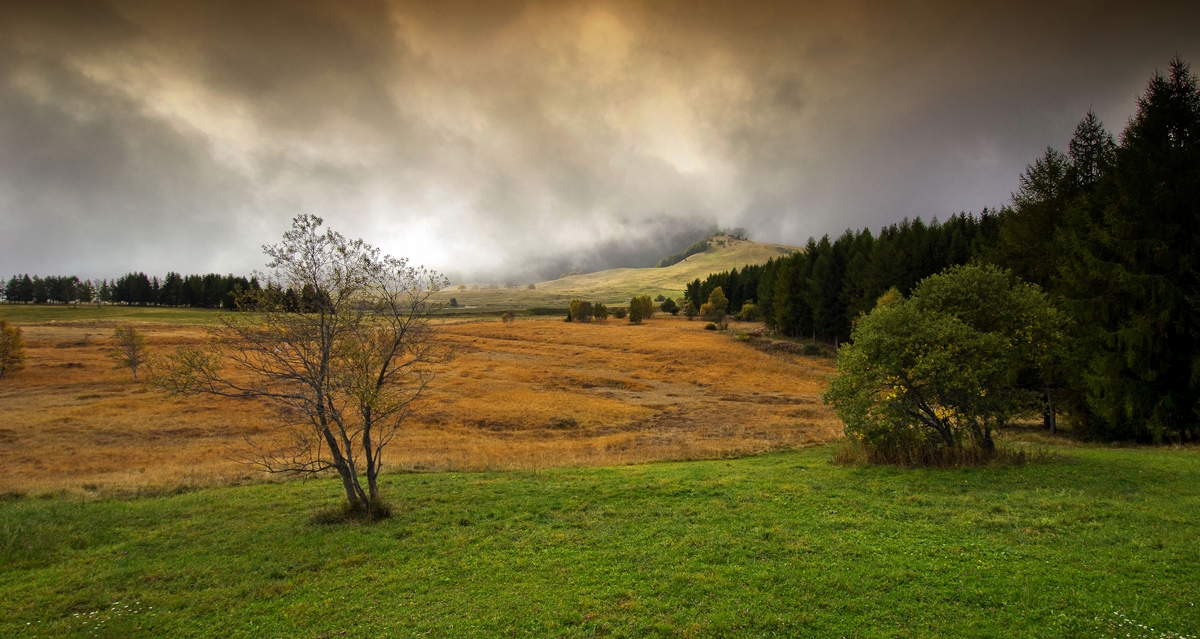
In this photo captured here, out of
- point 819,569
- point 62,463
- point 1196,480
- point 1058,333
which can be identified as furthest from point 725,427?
point 62,463

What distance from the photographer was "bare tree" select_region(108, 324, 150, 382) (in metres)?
54.8

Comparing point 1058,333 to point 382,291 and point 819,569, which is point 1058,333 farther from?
point 382,291

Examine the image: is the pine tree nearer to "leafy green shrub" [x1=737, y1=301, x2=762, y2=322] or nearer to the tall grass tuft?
the tall grass tuft

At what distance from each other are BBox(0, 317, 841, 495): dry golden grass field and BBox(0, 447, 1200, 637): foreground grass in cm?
827

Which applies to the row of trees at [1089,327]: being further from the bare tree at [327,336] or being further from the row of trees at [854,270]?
the bare tree at [327,336]

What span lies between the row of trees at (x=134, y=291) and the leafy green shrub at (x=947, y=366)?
551ft

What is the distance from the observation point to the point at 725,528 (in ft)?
42.4

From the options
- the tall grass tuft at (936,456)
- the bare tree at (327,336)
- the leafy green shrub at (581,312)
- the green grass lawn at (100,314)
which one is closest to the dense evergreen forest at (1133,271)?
the tall grass tuft at (936,456)

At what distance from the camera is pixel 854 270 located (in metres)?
71.7

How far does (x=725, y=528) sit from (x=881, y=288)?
64.4 m

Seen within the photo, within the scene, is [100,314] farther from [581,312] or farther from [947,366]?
[947,366]

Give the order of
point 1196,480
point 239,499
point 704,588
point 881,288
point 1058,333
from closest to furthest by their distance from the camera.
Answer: point 704,588, point 1196,480, point 239,499, point 1058,333, point 881,288

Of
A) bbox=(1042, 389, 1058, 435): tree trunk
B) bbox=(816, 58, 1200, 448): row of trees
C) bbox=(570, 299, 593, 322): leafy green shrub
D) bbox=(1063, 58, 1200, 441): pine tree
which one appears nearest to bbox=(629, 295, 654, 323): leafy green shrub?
bbox=(570, 299, 593, 322): leafy green shrub

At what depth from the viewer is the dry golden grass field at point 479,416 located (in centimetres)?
2580
